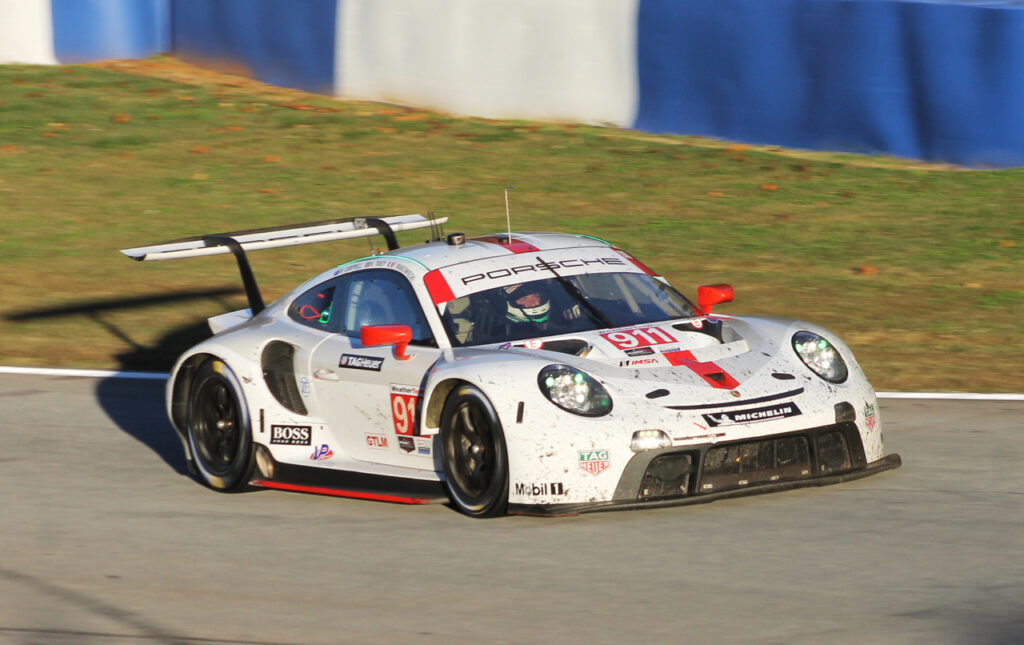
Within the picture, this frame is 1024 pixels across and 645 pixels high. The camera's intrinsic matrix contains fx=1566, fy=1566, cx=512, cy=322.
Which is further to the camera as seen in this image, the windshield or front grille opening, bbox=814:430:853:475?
the windshield

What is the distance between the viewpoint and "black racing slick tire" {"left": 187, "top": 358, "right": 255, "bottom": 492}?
8.10 m

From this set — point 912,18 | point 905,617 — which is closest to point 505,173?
point 912,18

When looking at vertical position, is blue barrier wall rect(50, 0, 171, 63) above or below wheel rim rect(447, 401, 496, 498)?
above

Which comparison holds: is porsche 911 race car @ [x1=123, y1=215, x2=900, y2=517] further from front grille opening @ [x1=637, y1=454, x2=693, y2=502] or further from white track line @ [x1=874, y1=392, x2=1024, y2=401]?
white track line @ [x1=874, y1=392, x2=1024, y2=401]

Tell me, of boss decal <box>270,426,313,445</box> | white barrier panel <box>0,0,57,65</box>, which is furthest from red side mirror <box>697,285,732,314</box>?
white barrier panel <box>0,0,57,65</box>

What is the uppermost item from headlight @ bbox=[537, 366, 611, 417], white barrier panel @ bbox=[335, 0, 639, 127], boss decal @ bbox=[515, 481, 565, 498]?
white barrier panel @ bbox=[335, 0, 639, 127]

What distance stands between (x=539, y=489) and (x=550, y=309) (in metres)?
1.27

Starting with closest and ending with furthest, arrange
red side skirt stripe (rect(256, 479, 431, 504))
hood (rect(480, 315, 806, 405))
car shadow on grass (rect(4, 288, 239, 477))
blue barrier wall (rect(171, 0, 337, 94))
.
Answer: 1. hood (rect(480, 315, 806, 405))
2. red side skirt stripe (rect(256, 479, 431, 504))
3. car shadow on grass (rect(4, 288, 239, 477))
4. blue barrier wall (rect(171, 0, 337, 94))

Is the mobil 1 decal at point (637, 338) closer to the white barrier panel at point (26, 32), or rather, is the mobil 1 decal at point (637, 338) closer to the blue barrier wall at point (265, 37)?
the blue barrier wall at point (265, 37)

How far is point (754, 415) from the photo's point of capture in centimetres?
680

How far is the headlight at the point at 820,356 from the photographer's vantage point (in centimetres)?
737

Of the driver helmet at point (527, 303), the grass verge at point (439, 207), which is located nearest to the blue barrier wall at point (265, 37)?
the grass verge at point (439, 207)

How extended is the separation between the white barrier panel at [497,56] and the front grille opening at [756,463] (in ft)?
37.8

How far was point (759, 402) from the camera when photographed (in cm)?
689
